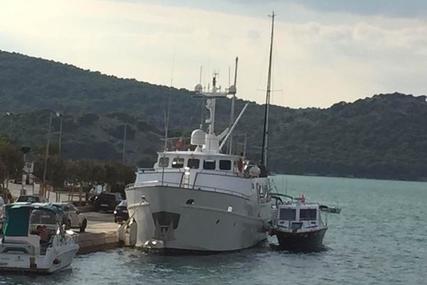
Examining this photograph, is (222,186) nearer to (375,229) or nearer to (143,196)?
(143,196)

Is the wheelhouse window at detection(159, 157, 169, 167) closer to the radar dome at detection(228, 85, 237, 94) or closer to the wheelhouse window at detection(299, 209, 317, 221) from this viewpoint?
the radar dome at detection(228, 85, 237, 94)

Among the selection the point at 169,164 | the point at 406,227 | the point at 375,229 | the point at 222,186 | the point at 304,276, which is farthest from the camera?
the point at 406,227

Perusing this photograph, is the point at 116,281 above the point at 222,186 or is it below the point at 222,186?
below

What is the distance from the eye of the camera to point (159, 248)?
43.0m

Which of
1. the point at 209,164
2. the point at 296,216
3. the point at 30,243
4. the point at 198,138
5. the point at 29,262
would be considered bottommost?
the point at 29,262

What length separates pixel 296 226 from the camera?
5150cm

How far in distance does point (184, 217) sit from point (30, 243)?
11.7 m

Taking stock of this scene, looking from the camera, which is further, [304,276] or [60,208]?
[304,276]

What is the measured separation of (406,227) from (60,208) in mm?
58855

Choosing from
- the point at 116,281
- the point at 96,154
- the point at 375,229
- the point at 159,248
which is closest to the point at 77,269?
the point at 116,281

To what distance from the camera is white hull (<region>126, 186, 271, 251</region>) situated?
140 feet

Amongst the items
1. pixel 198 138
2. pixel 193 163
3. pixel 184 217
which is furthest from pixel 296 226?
pixel 184 217

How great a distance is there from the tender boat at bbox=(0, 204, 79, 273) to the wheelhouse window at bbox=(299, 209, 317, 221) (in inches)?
786

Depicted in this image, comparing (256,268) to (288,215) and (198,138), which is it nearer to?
(288,215)
